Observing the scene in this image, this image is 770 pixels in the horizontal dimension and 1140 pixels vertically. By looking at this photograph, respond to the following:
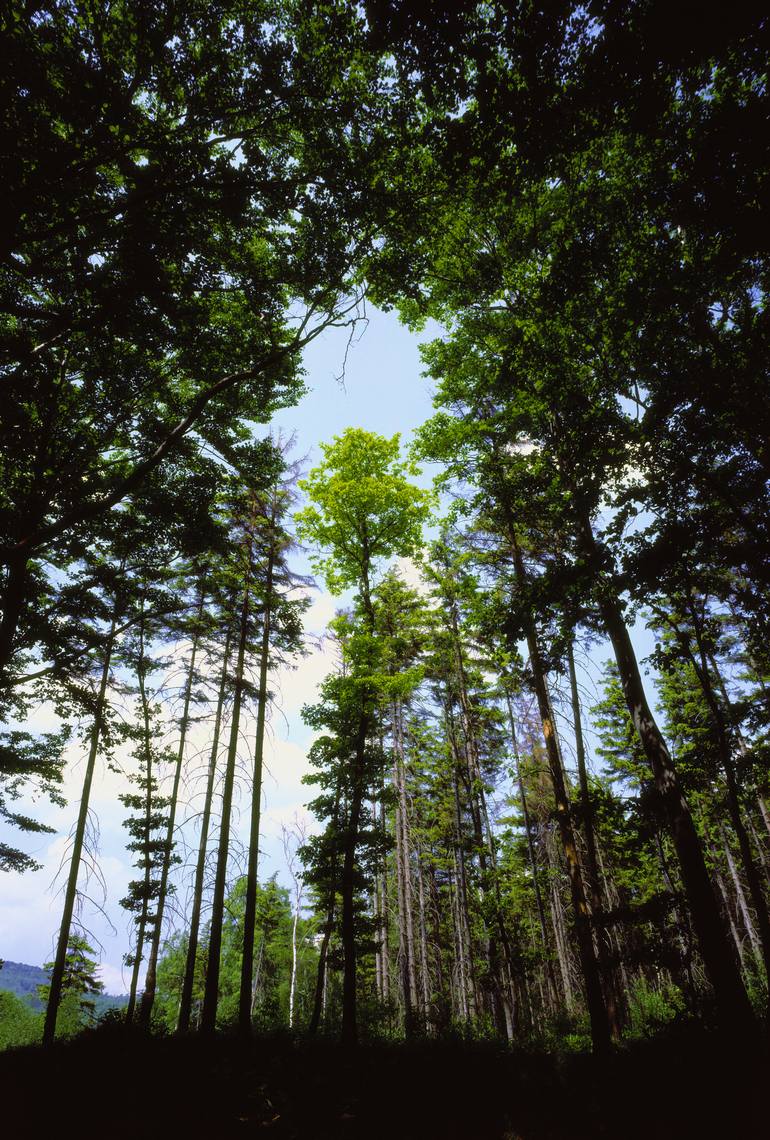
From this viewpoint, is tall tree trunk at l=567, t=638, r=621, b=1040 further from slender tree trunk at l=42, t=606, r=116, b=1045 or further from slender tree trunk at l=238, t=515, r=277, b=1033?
slender tree trunk at l=42, t=606, r=116, b=1045

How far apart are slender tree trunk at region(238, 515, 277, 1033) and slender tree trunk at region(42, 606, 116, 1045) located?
4.17m

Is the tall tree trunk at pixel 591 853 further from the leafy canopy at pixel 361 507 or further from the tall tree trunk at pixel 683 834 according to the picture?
the leafy canopy at pixel 361 507

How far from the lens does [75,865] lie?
13.5m

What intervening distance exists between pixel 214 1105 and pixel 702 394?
12624 mm

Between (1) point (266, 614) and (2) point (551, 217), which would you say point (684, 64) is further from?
(1) point (266, 614)

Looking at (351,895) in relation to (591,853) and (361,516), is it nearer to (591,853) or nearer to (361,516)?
(591,853)

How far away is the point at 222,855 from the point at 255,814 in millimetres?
1275

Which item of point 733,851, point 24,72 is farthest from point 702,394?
point 733,851

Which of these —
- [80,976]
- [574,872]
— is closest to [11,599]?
[574,872]

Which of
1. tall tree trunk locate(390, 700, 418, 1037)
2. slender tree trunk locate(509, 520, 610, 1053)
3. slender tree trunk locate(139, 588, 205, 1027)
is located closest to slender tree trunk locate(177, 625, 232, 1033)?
slender tree trunk locate(139, 588, 205, 1027)

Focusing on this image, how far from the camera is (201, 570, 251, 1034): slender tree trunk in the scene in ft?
33.9

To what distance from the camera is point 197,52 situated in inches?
221

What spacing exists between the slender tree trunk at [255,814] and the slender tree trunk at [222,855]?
0.59 meters

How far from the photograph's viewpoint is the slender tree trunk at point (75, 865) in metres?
11.4
